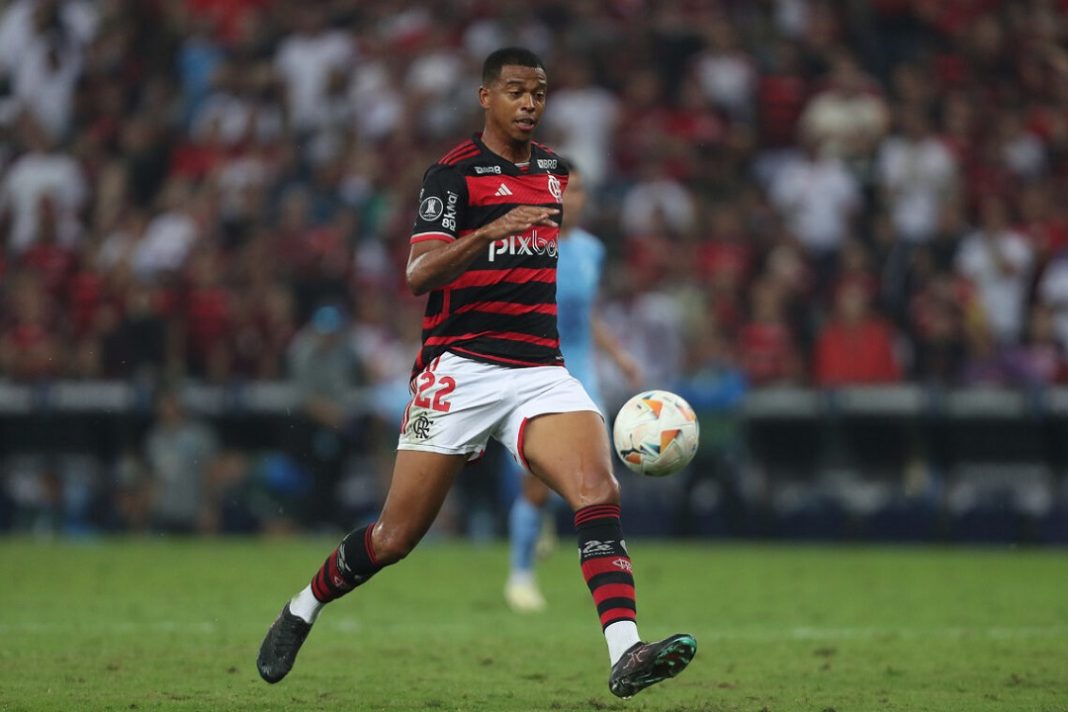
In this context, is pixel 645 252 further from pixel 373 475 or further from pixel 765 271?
pixel 373 475

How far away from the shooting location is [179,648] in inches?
343

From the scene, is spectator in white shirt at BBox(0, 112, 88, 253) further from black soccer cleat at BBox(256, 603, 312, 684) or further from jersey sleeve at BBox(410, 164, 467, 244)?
jersey sleeve at BBox(410, 164, 467, 244)

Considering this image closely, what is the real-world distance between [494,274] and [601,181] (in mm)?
11992

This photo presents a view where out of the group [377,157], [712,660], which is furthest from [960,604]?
[377,157]

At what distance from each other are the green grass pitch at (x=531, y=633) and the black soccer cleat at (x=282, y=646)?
0.11m

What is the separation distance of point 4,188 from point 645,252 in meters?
7.70

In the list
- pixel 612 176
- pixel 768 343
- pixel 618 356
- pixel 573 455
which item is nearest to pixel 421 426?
pixel 573 455

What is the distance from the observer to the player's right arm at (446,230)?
6.46 m

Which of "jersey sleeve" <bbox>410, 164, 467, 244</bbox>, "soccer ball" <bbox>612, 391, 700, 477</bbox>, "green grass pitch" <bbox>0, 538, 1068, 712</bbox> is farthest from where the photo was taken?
"soccer ball" <bbox>612, 391, 700, 477</bbox>

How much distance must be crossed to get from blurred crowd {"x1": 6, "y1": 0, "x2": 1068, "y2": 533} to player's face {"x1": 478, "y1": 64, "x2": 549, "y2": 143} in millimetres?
9626

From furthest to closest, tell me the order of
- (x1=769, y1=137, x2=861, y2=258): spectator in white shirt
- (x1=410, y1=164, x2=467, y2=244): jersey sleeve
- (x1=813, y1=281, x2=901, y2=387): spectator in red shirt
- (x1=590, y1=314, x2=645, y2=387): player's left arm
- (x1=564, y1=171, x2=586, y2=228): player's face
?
1. (x1=769, y1=137, x2=861, y2=258): spectator in white shirt
2. (x1=813, y1=281, x2=901, y2=387): spectator in red shirt
3. (x1=590, y1=314, x2=645, y2=387): player's left arm
4. (x1=564, y1=171, x2=586, y2=228): player's face
5. (x1=410, y1=164, x2=467, y2=244): jersey sleeve

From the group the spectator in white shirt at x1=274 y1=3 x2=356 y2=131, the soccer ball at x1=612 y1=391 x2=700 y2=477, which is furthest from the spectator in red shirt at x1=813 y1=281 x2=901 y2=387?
the soccer ball at x1=612 y1=391 x2=700 y2=477

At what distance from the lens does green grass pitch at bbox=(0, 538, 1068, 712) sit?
7.09 meters

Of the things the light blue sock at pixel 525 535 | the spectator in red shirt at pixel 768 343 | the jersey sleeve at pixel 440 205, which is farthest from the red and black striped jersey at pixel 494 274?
the spectator in red shirt at pixel 768 343
